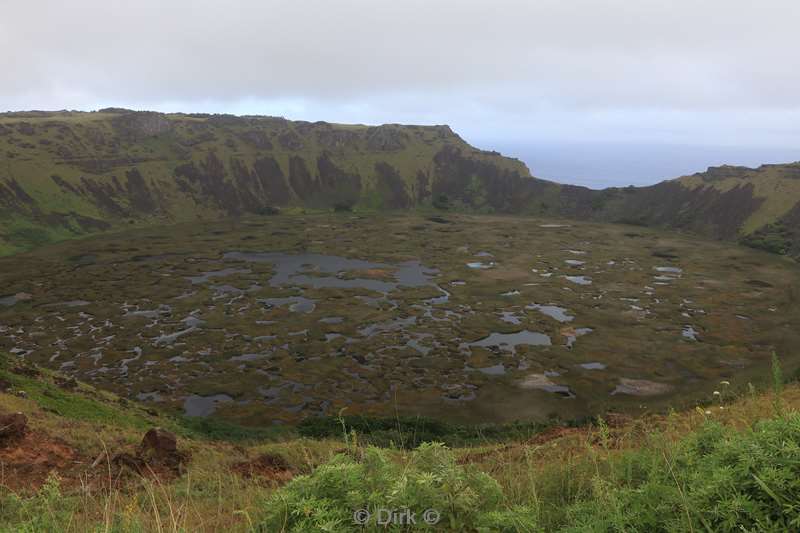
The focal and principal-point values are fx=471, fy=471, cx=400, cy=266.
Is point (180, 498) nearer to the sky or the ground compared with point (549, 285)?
nearer to the sky

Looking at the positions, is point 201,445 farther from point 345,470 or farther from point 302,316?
point 302,316

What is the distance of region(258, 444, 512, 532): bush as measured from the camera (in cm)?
607

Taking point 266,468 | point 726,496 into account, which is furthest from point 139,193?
point 726,496

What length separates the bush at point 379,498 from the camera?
6.07 m

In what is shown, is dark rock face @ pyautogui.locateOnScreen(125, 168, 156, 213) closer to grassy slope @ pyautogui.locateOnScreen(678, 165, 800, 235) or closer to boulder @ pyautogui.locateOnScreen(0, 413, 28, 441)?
boulder @ pyautogui.locateOnScreen(0, 413, 28, 441)

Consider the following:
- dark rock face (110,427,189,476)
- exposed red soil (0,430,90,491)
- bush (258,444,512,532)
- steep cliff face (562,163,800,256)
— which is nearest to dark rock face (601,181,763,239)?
steep cliff face (562,163,800,256)

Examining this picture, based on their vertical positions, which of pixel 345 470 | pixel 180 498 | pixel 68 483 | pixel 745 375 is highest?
pixel 345 470

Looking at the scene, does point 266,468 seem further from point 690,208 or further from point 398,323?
point 690,208

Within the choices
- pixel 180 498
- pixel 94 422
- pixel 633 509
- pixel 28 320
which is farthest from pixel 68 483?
pixel 28 320

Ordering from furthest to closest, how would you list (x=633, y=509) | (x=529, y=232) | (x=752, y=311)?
(x=529, y=232)
(x=752, y=311)
(x=633, y=509)

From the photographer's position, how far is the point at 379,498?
627 cm

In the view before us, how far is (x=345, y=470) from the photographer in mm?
6805

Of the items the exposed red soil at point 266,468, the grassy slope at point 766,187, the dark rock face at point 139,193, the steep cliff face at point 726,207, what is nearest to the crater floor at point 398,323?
the exposed red soil at point 266,468

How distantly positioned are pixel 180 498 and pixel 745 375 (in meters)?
66.6
